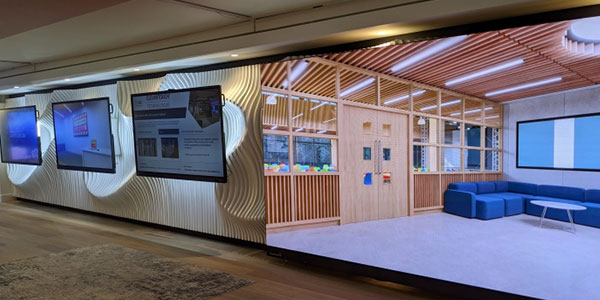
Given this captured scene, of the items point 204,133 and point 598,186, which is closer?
point 204,133

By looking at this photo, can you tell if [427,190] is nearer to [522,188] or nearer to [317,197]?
[522,188]

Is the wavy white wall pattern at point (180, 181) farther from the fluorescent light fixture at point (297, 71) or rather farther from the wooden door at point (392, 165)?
the wooden door at point (392, 165)

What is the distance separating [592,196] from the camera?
608 cm

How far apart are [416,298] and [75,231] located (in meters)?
5.58

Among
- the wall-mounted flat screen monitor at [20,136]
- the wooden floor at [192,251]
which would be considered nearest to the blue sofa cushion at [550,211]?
the wooden floor at [192,251]

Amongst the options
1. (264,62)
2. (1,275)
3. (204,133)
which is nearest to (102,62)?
(204,133)

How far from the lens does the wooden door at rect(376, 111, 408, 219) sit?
6609mm

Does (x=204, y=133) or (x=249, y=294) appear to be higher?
(x=204, y=133)

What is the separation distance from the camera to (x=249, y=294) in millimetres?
3141

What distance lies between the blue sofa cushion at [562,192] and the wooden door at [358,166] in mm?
3750

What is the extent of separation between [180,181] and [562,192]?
25.1 ft

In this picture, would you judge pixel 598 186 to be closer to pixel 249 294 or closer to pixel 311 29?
pixel 311 29

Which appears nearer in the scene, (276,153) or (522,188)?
(276,153)

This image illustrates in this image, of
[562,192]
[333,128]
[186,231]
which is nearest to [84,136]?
[186,231]
